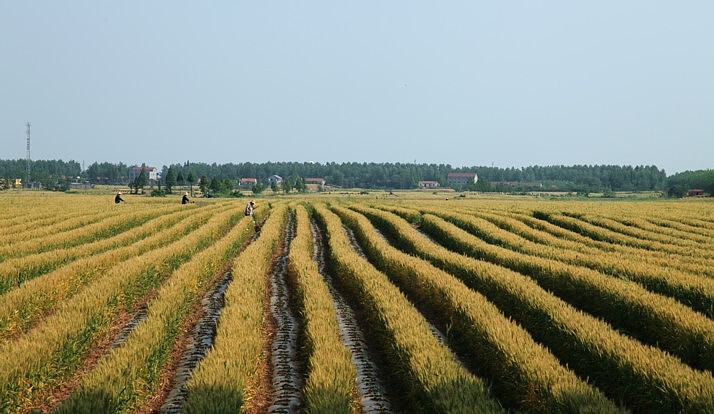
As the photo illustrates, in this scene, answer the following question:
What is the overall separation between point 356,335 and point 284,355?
1.79 meters

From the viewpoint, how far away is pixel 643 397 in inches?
274

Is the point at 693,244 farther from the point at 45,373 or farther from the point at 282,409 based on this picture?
the point at 45,373

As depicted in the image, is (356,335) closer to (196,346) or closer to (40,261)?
(196,346)

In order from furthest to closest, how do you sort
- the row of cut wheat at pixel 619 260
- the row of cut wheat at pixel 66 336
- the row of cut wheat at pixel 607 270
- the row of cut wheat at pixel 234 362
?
Result: 1. the row of cut wheat at pixel 619 260
2. the row of cut wheat at pixel 607 270
3. the row of cut wheat at pixel 66 336
4. the row of cut wheat at pixel 234 362

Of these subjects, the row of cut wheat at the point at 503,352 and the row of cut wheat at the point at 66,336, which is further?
the row of cut wheat at the point at 66,336

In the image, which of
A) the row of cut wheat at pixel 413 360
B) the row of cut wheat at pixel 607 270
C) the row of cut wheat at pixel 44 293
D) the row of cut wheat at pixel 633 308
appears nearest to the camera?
the row of cut wheat at pixel 413 360

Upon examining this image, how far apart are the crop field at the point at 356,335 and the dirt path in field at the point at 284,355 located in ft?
0.13

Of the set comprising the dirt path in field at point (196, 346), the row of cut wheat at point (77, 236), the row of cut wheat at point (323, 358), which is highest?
the row of cut wheat at point (77, 236)

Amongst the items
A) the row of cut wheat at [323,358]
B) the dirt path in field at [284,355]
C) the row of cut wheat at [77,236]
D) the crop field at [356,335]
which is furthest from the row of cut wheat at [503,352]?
the row of cut wheat at [77,236]

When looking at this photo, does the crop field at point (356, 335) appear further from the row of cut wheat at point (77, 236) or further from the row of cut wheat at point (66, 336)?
the row of cut wheat at point (77, 236)

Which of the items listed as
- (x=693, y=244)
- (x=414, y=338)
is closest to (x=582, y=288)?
(x=414, y=338)

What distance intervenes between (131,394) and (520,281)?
8686 mm

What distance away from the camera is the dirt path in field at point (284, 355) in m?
7.80

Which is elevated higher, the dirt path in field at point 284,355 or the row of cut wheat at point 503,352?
the row of cut wheat at point 503,352
